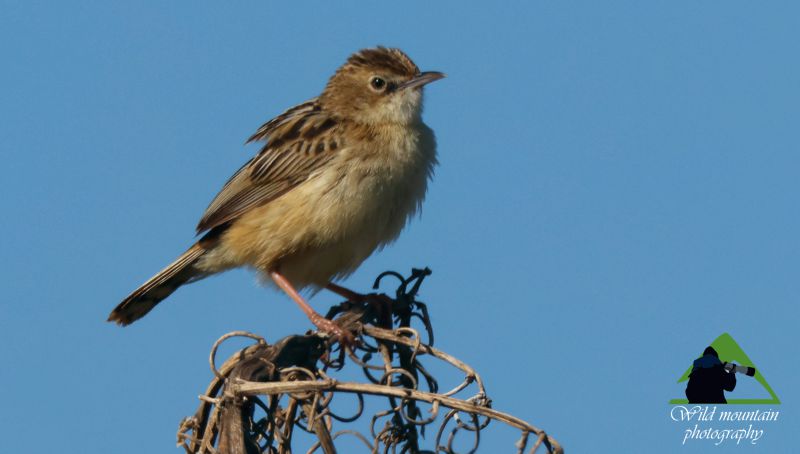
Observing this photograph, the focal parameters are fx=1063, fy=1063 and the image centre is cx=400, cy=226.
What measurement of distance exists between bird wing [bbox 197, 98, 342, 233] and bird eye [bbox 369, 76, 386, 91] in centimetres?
43

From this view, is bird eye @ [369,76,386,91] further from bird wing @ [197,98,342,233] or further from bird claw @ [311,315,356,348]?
bird claw @ [311,315,356,348]

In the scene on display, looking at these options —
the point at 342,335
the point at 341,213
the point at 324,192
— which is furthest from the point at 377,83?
the point at 342,335

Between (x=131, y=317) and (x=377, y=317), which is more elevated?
(x=131, y=317)

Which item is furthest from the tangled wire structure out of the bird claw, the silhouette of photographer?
the silhouette of photographer

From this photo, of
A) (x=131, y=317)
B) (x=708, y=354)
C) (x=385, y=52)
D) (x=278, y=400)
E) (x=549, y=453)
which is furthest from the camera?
(x=385, y=52)

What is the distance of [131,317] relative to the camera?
24.7 ft

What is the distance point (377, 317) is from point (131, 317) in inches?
105

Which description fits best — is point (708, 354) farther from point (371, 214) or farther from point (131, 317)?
point (131, 317)

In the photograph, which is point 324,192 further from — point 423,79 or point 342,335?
point 342,335

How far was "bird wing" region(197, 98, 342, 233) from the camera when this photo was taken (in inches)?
294

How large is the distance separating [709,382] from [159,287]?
3874 mm

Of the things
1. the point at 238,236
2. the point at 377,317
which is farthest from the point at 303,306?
the point at 377,317

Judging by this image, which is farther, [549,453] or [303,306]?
[303,306]

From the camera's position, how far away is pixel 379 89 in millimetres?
8016
